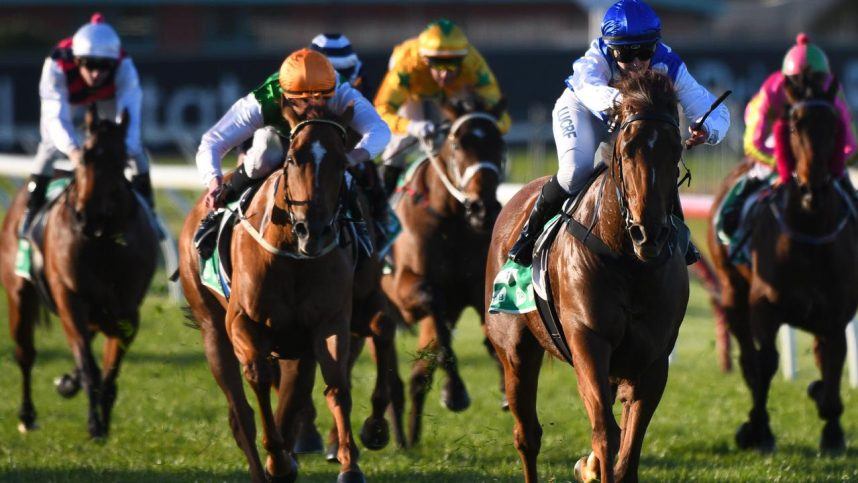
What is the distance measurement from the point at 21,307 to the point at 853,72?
73.4 ft

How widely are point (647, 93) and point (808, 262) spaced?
10.3 ft

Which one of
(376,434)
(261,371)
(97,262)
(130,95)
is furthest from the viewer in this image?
(130,95)

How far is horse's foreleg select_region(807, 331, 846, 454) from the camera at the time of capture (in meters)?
8.18

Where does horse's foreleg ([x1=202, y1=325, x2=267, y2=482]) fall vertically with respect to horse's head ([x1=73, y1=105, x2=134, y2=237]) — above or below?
below

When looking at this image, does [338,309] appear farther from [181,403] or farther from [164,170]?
[164,170]

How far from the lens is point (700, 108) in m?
5.97

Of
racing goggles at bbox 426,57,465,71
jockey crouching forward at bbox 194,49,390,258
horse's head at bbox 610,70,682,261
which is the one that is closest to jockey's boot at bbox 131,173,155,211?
racing goggles at bbox 426,57,465,71

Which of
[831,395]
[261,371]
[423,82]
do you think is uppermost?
[423,82]

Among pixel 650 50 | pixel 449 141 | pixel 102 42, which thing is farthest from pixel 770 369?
pixel 102 42

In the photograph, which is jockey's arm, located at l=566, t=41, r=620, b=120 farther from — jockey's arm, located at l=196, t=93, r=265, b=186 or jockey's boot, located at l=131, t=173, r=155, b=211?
jockey's boot, located at l=131, t=173, r=155, b=211

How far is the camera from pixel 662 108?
18.0 feet

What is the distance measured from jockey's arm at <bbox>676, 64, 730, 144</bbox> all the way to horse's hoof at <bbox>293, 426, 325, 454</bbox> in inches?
118

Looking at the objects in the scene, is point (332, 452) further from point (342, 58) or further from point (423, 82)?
point (423, 82)

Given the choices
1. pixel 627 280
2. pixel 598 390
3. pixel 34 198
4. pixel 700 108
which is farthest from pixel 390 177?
pixel 598 390
